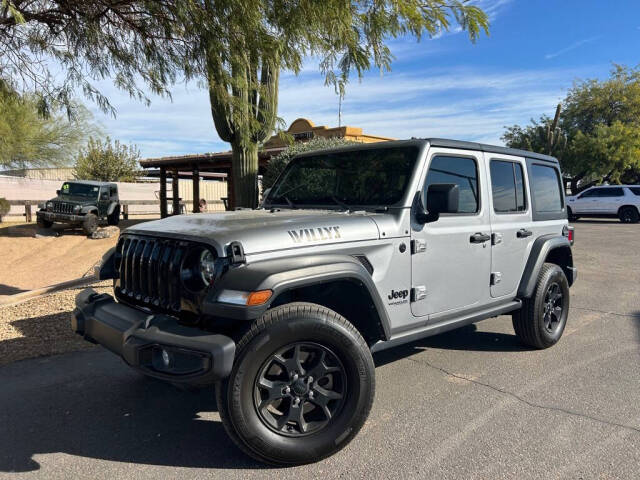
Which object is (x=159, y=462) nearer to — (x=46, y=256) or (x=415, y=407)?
(x=415, y=407)

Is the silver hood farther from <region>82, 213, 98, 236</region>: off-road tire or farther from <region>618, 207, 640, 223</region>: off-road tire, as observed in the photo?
<region>618, 207, 640, 223</region>: off-road tire

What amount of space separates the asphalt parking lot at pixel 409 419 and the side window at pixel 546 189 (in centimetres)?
135

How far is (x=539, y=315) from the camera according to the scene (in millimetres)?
4430

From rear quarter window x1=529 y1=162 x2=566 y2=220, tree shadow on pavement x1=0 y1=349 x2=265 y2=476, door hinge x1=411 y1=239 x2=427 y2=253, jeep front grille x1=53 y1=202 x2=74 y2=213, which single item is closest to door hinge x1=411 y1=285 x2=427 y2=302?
door hinge x1=411 y1=239 x2=427 y2=253

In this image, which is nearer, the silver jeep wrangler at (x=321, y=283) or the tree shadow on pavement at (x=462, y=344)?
the silver jeep wrangler at (x=321, y=283)

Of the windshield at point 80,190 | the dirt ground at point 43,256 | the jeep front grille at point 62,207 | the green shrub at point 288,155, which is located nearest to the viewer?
the green shrub at point 288,155

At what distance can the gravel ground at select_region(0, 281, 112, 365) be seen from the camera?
4625 millimetres

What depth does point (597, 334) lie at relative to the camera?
5133 mm

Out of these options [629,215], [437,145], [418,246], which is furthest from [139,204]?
[418,246]

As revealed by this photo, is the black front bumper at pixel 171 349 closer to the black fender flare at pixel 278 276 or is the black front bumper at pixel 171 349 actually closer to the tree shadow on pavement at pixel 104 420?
the black fender flare at pixel 278 276

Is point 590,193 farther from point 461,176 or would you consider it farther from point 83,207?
point 461,176

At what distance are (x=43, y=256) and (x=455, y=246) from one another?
12030mm

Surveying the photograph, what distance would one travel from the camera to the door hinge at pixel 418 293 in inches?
132

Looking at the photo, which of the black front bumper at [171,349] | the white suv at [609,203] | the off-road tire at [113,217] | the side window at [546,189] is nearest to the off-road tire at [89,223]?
the off-road tire at [113,217]
